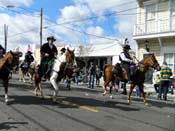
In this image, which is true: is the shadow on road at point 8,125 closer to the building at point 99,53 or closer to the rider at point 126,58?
the rider at point 126,58

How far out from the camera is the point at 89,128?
10141 millimetres

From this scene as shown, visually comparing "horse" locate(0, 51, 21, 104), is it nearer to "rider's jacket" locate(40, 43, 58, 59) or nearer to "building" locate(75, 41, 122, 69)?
"rider's jacket" locate(40, 43, 58, 59)

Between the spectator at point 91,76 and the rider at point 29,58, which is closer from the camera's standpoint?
the rider at point 29,58

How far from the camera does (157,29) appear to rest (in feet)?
106

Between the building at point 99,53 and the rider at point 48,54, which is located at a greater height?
the building at point 99,53

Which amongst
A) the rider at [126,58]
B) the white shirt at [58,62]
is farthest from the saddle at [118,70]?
the white shirt at [58,62]

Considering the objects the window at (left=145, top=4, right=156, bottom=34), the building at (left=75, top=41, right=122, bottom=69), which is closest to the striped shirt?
the window at (left=145, top=4, right=156, bottom=34)

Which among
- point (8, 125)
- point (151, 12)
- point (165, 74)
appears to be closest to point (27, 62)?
point (165, 74)

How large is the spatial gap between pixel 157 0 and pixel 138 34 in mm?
3344

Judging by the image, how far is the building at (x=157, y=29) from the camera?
31297mm

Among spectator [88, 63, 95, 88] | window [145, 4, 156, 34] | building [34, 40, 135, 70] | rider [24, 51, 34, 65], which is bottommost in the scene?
spectator [88, 63, 95, 88]

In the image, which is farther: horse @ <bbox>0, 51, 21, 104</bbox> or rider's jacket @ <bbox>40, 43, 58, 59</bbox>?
rider's jacket @ <bbox>40, 43, 58, 59</bbox>

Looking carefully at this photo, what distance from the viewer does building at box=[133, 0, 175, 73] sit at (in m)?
31.3

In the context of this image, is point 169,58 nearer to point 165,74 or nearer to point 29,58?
point 165,74
